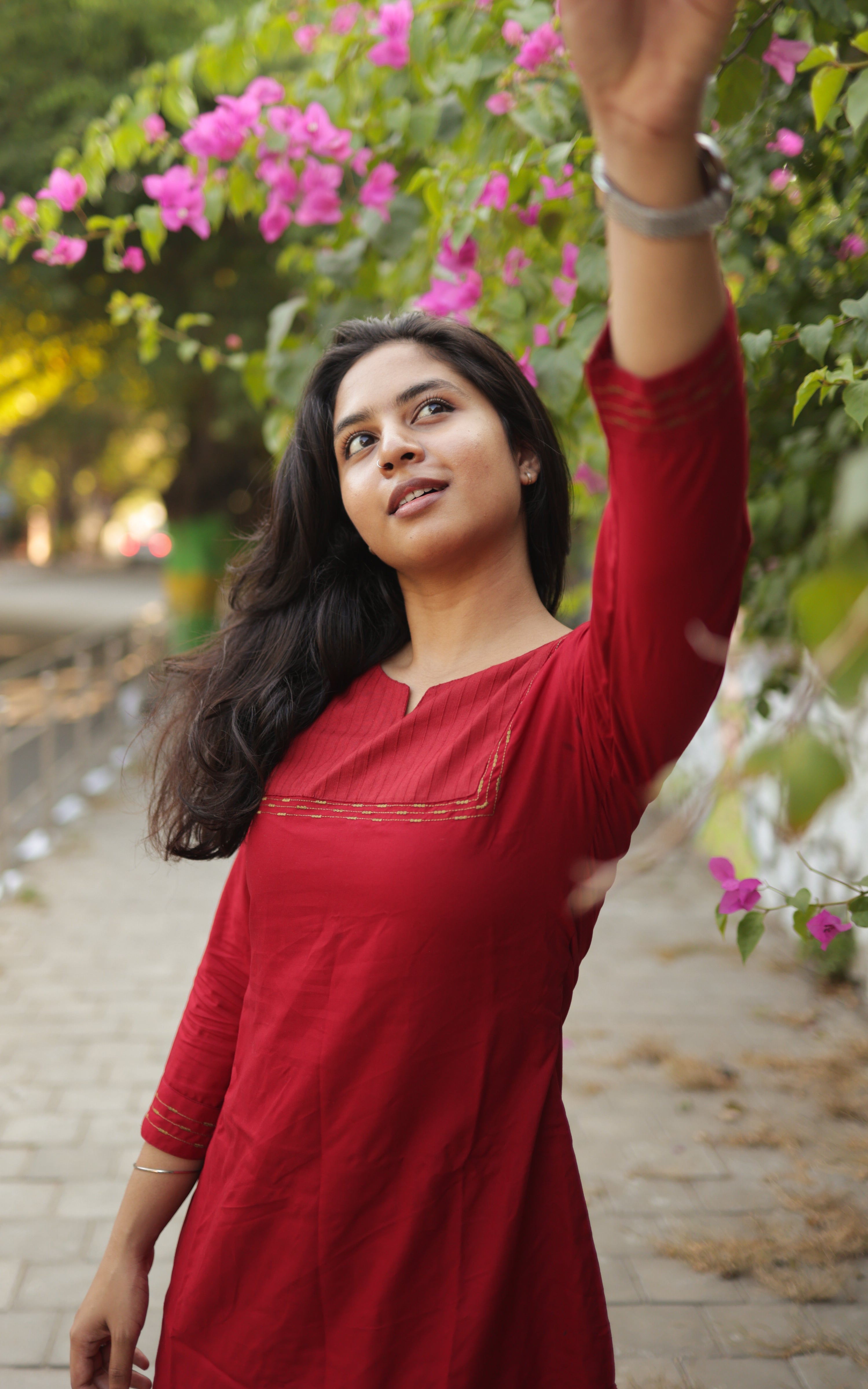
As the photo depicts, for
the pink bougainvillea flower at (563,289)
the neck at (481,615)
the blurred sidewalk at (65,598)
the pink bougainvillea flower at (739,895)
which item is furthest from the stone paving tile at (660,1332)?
the blurred sidewalk at (65,598)

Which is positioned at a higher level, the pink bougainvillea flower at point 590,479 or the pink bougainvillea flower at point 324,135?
the pink bougainvillea flower at point 324,135

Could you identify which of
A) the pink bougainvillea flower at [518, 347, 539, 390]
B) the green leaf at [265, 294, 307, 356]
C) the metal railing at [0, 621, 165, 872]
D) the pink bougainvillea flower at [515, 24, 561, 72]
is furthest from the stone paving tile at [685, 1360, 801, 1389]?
the metal railing at [0, 621, 165, 872]

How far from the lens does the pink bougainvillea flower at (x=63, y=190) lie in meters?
2.68

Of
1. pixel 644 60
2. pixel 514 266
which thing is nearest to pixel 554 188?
pixel 514 266

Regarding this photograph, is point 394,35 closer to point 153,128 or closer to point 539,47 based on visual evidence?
point 539,47

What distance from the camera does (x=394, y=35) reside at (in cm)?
247

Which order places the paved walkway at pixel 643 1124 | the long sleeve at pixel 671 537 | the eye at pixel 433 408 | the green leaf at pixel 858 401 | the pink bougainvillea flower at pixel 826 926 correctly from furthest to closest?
1. the paved walkway at pixel 643 1124
2. the pink bougainvillea flower at pixel 826 926
3. the eye at pixel 433 408
4. the green leaf at pixel 858 401
5. the long sleeve at pixel 671 537

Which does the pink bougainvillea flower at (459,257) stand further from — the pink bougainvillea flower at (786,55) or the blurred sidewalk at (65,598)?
the blurred sidewalk at (65,598)

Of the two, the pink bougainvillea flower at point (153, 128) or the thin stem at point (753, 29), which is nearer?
the thin stem at point (753, 29)

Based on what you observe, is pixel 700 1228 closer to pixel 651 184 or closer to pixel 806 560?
pixel 806 560

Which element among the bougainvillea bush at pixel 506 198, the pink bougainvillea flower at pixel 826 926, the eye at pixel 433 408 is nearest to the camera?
the eye at pixel 433 408

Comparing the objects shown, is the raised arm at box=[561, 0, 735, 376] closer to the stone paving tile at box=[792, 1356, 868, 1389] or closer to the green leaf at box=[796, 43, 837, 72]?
the green leaf at box=[796, 43, 837, 72]

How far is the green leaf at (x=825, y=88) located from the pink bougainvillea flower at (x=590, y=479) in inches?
52.0

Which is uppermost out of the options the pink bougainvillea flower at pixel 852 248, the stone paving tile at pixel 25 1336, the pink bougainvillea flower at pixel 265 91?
the pink bougainvillea flower at pixel 265 91
